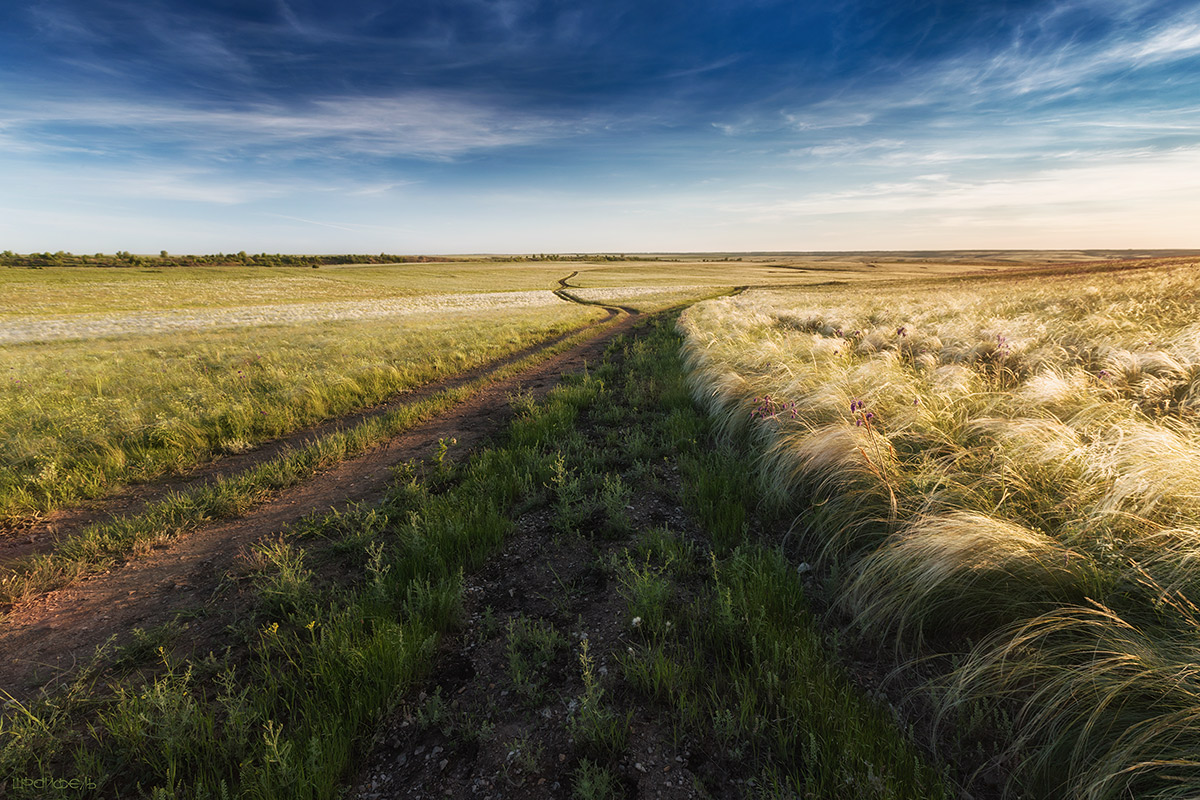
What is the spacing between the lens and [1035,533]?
8.59 feet

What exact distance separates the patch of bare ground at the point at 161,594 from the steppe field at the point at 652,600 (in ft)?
0.10

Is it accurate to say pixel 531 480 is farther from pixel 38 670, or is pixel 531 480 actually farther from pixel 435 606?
pixel 38 670

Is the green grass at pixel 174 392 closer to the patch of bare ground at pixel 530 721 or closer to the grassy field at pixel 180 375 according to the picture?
the grassy field at pixel 180 375

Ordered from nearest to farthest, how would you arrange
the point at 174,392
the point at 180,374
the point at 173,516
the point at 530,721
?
the point at 530,721 < the point at 173,516 < the point at 174,392 < the point at 180,374

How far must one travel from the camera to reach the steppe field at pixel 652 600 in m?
2.05

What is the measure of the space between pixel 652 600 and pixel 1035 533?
233cm

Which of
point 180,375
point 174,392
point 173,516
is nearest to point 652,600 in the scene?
point 173,516

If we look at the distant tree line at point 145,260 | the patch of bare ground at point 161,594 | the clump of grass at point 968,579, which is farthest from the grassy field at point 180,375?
the distant tree line at point 145,260

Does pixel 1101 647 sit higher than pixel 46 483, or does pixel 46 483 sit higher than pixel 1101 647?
pixel 1101 647

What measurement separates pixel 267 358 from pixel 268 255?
431 feet

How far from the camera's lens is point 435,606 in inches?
125

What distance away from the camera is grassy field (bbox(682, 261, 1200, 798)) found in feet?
5.86

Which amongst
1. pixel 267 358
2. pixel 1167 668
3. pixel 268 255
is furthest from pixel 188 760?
pixel 268 255

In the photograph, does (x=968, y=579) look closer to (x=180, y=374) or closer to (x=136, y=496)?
(x=136, y=496)
